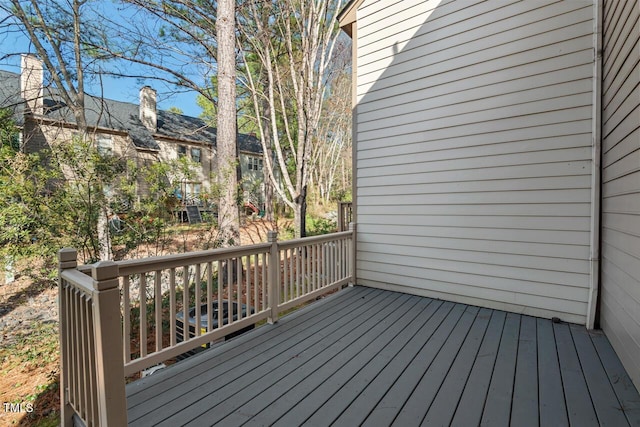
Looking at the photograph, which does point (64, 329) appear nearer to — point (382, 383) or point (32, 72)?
point (382, 383)

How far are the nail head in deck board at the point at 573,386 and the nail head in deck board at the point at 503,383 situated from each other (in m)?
0.29

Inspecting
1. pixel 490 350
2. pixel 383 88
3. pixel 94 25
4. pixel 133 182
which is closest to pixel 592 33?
pixel 383 88

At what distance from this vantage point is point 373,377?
2035 millimetres

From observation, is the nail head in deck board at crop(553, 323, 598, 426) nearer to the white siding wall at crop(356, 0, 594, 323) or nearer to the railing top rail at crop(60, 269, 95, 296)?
→ the white siding wall at crop(356, 0, 594, 323)

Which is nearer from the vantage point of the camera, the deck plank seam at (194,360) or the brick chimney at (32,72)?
the deck plank seam at (194,360)

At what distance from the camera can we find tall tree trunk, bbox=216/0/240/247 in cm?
468

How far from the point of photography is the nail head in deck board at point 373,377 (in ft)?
5.52

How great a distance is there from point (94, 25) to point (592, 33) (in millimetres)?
8208

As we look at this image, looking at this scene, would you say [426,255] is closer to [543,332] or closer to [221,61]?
[543,332]

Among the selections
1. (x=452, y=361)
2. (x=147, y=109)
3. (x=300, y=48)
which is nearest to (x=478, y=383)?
(x=452, y=361)

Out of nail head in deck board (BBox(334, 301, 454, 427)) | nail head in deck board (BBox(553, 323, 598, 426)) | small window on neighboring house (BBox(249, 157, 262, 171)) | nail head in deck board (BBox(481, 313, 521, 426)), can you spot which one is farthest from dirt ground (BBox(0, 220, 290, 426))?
small window on neighboring house (BBox(249, 157, 262, 171))

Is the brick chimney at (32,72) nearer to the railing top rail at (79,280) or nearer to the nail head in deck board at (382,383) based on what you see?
the railing top rail at (79,280)

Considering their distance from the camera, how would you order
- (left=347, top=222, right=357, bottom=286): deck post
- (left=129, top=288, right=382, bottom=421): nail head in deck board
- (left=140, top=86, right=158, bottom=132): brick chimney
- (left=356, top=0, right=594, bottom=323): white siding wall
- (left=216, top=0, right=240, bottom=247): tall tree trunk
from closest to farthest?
(left=129, top=288, right=382, bottom=421): nail head in deck board
(left=356, top=0, right=594, bottom=323): white siding wall
(left=347, top=222, right=357, bottom=286): deck post
(left=216, top=0, right=240, bottom=247): tall tree trunk
(left=140, top=86, right=158, bottom=132): brick chimney

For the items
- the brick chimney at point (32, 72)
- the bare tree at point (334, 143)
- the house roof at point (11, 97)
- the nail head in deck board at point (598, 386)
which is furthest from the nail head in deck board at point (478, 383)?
the bare tree at point (334, 143)
